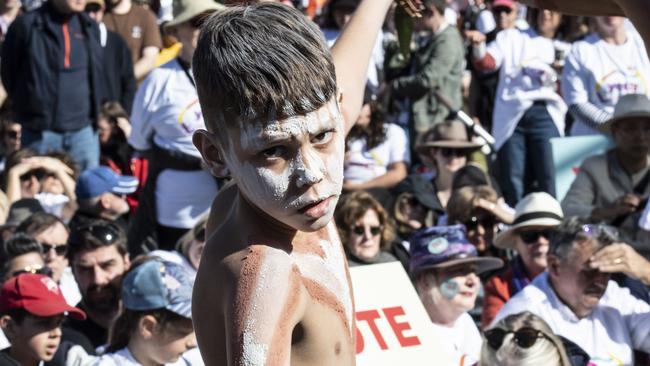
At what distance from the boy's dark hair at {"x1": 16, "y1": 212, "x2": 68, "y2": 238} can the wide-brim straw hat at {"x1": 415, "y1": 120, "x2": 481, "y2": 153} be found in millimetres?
2765

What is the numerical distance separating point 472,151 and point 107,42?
9.72 feet

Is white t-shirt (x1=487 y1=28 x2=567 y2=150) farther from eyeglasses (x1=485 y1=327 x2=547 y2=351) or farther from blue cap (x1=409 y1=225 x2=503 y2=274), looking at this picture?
eyeglasses (x1=485 y1=327 x2=547 y2=351)

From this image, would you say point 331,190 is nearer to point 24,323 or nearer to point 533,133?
point 24,323

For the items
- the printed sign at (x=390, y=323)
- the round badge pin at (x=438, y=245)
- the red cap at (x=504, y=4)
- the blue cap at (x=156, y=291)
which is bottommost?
the red cap at (x=504, y=4)

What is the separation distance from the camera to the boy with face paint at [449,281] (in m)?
6.23

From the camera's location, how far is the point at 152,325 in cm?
548

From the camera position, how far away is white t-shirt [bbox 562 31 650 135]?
9.12 metres

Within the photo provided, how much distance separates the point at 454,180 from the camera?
8.59 meters

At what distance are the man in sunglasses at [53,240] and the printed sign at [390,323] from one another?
2.93 meters

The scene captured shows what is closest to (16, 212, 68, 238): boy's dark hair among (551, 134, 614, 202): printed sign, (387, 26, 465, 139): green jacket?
(551, 134, 614, 202): printed sign

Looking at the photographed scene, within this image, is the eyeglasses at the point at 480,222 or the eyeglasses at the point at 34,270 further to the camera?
the eyeglasses at the point at 480,222

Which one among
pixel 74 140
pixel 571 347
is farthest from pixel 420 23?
pixel 571 347

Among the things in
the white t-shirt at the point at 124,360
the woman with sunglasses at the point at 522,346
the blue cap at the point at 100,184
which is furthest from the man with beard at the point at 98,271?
the woman with sunglasses at the point at 522,346

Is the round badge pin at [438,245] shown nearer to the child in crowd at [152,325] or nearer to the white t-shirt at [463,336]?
the white t-shirt at [463,336]
